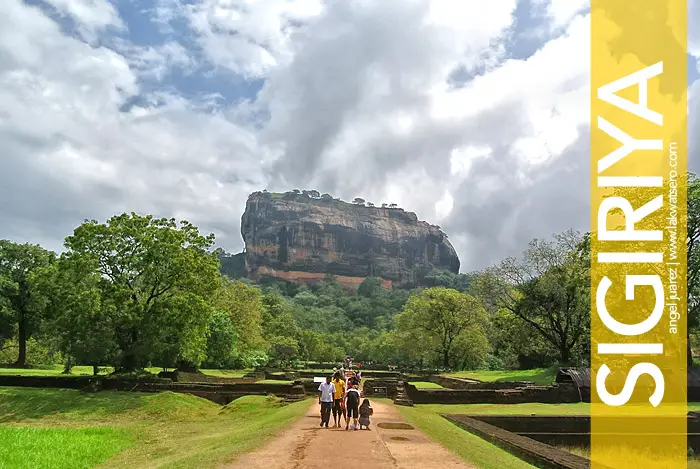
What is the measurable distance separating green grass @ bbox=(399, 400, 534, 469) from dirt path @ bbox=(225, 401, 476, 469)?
29 cm

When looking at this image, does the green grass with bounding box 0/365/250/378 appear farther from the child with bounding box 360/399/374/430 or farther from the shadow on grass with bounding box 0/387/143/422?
the child with bounding box 360/399/374/430

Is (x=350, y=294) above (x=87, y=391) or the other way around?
above

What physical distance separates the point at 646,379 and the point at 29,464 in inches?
997

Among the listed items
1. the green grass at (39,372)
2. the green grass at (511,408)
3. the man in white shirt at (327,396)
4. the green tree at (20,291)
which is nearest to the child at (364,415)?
the man in white shirt at (327,396)

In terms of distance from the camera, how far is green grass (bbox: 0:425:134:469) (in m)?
10.8

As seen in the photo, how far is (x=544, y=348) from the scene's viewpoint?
4562cm

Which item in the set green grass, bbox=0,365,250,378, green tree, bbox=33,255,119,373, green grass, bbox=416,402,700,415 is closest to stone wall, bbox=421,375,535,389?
green grass, bbox=416,402,700,415

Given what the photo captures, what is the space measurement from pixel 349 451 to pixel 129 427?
37.1 feet

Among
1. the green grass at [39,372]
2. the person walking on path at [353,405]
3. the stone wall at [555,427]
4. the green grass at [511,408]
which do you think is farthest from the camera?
the green grass at [39,372]

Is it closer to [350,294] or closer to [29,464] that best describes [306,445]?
[29,464]

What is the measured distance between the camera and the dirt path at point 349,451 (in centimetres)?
884

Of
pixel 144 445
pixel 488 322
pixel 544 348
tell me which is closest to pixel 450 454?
pixel 144 445

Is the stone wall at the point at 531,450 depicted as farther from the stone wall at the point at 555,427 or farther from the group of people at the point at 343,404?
A: the group of people at the point at 343,404

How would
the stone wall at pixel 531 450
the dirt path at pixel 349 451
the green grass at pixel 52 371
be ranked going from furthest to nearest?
the green grass at pixel 52 371
the stone wall at pixel 531 450
the dirt path at pixel 349 451
